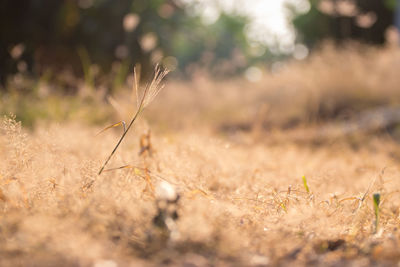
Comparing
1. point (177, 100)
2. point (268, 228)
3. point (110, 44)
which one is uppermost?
point (110, 44)

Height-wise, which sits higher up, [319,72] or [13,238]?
[319,72]

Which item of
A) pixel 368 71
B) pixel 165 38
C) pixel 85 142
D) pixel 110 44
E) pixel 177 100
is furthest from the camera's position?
pixel 165 38

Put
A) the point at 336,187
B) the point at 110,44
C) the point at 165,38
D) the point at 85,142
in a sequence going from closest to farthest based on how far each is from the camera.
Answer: the point at 336,187, the point at 85,142, the point at 110,44, the point at 165,38

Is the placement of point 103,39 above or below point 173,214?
above

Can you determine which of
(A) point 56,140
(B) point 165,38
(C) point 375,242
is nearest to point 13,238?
(A) point 56,140

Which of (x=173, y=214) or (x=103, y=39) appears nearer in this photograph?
(x=173, y=214)

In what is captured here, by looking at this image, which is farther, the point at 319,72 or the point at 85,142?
the point at 319,72

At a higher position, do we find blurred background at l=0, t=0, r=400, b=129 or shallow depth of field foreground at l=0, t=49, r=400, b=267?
blurred background at l=0, t=0, r=400, b=129

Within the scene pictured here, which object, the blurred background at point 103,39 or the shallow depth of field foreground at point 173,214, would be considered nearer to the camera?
the shallow depth of field foreground at point 173,214

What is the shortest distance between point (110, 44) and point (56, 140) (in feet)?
19.9

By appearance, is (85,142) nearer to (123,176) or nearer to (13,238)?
(123,176)

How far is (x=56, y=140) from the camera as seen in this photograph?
128 centimetres

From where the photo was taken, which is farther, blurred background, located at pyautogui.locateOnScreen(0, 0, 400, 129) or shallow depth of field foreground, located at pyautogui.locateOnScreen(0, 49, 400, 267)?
blurred background, located at pyautogui.locateOnScreen(0, 0, 400, 129)

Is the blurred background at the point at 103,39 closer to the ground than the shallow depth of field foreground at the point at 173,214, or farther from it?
farther from it
